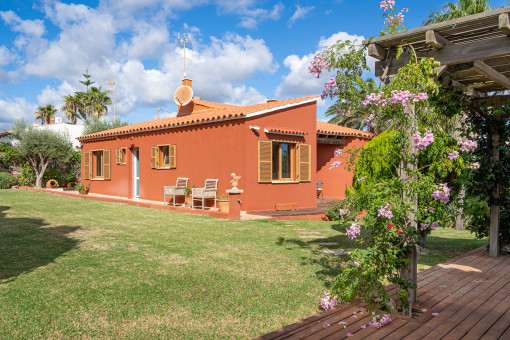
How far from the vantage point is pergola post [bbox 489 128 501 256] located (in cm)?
569

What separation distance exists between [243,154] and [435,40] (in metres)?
7.40

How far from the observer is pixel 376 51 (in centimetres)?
382

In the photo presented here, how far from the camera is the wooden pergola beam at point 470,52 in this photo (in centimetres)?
346

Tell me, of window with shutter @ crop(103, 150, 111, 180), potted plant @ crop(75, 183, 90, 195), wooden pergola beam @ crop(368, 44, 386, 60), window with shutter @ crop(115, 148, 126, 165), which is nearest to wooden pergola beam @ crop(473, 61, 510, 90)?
wooden pergola beam @ crop(368, 44, 386, 60)

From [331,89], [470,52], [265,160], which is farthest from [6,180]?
[470,52]

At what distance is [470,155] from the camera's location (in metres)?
5.89

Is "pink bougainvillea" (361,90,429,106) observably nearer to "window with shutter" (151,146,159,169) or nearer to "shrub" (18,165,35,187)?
"window with shutter" (151,146,159,169)

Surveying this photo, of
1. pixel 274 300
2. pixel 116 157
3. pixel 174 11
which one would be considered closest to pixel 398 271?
pixel 274 300

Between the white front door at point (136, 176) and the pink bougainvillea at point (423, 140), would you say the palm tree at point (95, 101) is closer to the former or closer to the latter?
the white front door at point (136, 176)

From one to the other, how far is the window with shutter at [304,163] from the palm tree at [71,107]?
35868 millimetres

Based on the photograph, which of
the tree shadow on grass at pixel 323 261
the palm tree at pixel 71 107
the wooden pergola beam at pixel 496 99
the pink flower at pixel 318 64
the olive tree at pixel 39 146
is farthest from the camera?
the palm tree at pixel 71 107

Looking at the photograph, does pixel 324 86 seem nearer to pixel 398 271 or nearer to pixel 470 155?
pixel 398 271

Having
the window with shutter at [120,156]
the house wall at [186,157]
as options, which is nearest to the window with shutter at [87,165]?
the house wall at [186,157]

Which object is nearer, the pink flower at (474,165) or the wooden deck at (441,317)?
the wooden deck at (441,317)
